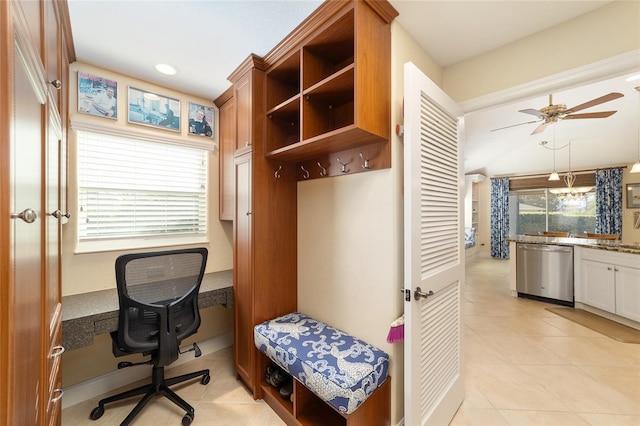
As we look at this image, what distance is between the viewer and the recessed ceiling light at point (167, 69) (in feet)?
6.56

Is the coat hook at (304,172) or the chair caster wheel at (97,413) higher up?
the coat hook at (304,172)

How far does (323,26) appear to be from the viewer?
144 cm

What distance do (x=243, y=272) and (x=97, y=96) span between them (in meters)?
1.80

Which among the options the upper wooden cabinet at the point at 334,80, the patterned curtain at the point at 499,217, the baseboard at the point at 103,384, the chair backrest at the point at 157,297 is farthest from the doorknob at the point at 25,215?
the patterned curtain at the point at 499,217

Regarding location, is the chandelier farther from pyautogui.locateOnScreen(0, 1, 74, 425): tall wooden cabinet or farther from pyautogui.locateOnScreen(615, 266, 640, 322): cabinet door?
pyautogui.locateOnScreen(0, 1, 74, 425): tall wooden cabinet

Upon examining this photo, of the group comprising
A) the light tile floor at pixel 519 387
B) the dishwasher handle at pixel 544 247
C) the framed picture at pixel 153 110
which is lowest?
the light tile floor at pixel 519 387

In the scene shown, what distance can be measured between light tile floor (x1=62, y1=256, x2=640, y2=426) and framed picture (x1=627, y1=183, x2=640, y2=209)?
4956 mm

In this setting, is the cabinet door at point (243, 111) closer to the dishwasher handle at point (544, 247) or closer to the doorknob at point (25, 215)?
the doorknob at point (25, 215)

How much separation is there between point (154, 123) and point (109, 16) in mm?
891

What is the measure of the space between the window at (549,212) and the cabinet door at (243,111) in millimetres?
8035

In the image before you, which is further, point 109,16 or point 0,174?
point 109,16

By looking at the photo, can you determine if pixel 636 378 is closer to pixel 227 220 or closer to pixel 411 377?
pixel 411 377

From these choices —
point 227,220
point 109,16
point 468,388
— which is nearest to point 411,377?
point 468,388

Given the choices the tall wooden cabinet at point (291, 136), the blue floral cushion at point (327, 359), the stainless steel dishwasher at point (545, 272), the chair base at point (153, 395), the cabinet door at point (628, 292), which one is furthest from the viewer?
the stainless steel dishwasher at point (545, 272)
